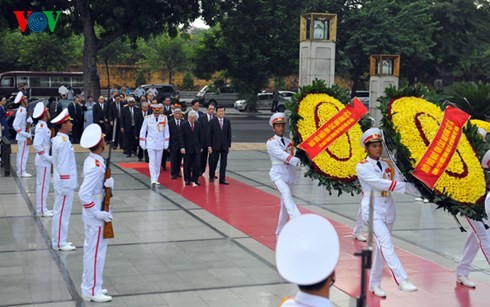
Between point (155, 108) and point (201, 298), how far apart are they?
9.33 m

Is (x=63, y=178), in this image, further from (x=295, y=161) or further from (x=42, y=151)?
(x=295, y=161)

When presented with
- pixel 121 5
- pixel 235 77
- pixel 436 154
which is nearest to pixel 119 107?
pixel 121 5

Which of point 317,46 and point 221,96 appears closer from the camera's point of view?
point 317,46

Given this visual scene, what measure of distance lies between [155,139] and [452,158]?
30.3 ft

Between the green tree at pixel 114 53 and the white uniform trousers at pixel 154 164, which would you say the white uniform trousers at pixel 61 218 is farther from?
the green tree at pixel 114 53

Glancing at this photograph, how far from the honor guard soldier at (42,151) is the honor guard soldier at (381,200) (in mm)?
5862

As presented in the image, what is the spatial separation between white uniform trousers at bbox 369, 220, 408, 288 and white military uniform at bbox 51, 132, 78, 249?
4.41 meters

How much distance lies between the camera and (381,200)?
8203 mm

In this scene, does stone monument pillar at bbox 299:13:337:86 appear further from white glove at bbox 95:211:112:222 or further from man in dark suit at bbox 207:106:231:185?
white glove at bbox 95:211:112:222

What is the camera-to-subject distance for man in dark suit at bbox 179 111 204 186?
53.7 feet

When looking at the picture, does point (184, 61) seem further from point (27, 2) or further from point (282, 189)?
point (282, 189)

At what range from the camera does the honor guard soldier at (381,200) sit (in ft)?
26.3

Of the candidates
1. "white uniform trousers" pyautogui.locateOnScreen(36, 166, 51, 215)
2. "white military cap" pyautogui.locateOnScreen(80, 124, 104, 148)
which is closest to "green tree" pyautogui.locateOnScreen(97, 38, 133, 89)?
"white uniform trousers" pyautogui.locateOnScreen(36, 166, 51, 215)

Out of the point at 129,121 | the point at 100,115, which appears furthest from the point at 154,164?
the point at 100,115
